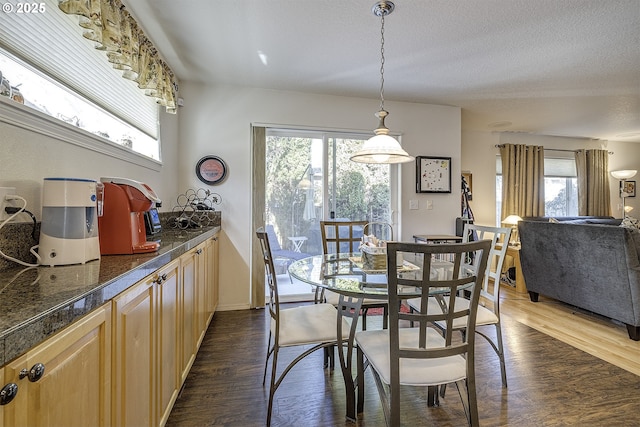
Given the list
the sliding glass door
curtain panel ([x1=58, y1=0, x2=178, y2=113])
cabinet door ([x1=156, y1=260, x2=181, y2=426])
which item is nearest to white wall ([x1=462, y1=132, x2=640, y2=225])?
the sliding glass door

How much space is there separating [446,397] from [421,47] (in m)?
2.55

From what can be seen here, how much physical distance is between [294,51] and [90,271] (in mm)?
2204

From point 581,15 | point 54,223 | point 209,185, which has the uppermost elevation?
point 581,15

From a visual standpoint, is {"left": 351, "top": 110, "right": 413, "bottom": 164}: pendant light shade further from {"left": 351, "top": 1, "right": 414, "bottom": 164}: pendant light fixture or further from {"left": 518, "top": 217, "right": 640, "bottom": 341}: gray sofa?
{"left": 518, "top": 217, "right": 640, "bottom": 341}: gray sofa

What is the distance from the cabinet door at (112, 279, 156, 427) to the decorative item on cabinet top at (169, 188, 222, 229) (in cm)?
168

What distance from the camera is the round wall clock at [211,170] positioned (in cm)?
302

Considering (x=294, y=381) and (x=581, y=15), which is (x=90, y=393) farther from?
(x=581, y=15)

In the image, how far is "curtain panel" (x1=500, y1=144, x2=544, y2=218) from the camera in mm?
4871

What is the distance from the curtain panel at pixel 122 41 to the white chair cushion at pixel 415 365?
6.56 feet

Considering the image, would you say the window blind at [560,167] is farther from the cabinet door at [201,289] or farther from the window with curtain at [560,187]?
the cabinet door at [201,289]

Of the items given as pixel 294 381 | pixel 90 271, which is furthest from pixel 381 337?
pixel 90 271

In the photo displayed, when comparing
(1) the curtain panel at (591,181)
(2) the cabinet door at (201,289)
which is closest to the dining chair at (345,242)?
(2) the cabinet door at (201,289)

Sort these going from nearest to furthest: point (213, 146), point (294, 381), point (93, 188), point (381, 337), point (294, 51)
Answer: point (93, 188)
point (381, 337)
point (294, 381)
point (294, 51)
point (213, 146)

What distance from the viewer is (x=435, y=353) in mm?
1142
